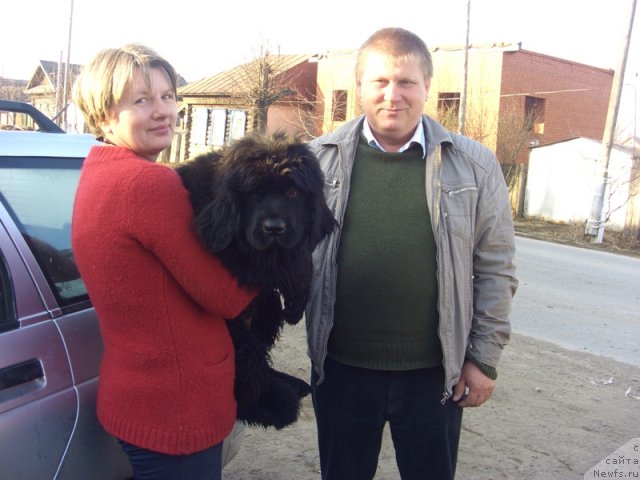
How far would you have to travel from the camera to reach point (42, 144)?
2.72 meters

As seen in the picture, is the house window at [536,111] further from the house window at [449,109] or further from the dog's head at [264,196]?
the dog's head at [264,196]

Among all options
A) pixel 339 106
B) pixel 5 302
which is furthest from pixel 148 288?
pixel 339 106

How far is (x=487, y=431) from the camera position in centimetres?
453

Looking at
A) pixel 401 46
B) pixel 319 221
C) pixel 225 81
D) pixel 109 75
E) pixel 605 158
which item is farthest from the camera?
pixel 225 81

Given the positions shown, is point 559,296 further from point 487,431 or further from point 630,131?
point 630,131

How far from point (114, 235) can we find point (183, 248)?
197 millimetres

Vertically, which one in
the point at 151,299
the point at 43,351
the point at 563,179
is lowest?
the point at 43,351

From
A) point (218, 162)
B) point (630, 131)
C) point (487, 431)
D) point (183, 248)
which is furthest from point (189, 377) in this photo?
point (630, 131)

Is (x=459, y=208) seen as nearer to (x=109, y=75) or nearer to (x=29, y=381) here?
(x=109, y=75)

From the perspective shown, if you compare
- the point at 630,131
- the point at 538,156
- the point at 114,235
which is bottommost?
the point at 114,235

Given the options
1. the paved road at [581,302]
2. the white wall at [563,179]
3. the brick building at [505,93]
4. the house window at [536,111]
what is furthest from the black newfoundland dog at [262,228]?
the house window at [536,111]

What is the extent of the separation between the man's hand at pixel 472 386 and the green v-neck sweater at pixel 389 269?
125 millimetres

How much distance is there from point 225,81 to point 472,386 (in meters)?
32.6

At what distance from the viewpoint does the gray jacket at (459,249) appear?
98.7 inches
